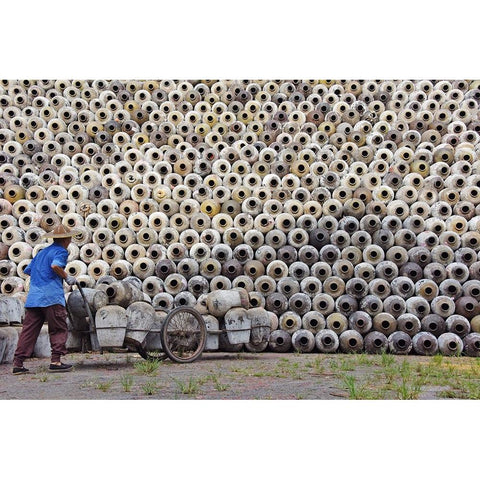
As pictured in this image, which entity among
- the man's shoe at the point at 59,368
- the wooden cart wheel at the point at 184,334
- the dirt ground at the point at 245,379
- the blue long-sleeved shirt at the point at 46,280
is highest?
the blue long-sleeved shirt at the point at 46,280

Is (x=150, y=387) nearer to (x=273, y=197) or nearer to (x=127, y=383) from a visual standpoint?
(x=127, y=383)

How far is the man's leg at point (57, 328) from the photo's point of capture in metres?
6.81

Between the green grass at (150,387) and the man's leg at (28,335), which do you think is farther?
the man's leg at (28,335)

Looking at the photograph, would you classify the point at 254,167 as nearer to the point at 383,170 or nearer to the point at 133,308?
the point at 383,170

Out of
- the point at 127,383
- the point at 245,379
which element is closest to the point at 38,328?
the point at 127,383

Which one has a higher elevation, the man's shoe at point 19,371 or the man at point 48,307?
the man at point 48,307

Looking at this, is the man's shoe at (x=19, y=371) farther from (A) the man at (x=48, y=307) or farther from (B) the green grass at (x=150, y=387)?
(B) the green grass at (x=150, y=387)

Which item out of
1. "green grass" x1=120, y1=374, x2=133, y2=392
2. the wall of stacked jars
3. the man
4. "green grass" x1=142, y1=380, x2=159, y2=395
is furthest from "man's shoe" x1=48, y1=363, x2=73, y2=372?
the wall of stacked jars

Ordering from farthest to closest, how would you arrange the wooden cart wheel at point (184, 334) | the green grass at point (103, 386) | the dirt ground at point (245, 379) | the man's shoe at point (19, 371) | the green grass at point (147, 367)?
1. the wooden cart wheel at point (184, 334)
2. the green grass at point (147, 367)
3. the man's shoe at point (19, 371)
4. the green grass at point (103, 386)
5. the dirt ground at point (245, 379)

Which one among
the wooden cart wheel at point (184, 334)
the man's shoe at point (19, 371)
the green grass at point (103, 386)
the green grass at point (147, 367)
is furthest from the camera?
the wooden cart wheel at point (184, 334)

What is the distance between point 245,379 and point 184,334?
1.35 metres

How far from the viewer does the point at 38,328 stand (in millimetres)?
6918

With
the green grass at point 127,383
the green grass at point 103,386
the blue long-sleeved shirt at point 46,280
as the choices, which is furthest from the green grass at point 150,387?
the blue long-sleeved shirt at point 46,280

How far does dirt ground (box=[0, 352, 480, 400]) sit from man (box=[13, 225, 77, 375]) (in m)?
0.23
